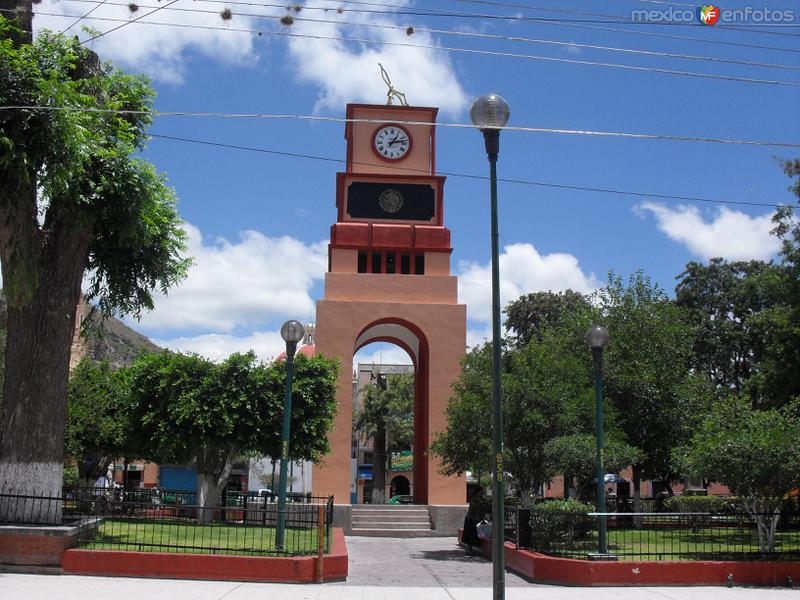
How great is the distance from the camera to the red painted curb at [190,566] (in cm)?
1309

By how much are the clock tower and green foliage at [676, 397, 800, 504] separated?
13.3 m

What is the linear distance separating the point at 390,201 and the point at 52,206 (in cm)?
1716

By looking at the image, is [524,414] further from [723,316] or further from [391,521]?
[723,316]

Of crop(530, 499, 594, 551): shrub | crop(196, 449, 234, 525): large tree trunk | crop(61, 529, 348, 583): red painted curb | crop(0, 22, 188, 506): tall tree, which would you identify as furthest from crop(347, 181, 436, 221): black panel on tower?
crop(61, 529, 348, 583): red painted curb

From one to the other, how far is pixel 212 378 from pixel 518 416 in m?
9.69

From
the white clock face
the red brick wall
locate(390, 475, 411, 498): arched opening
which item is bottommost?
the red brick wall

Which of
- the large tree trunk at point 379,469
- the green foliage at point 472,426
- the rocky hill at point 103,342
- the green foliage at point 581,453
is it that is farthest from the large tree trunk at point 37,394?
the large tree trunk at point 379,469

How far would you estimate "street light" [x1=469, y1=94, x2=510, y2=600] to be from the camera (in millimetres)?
8586

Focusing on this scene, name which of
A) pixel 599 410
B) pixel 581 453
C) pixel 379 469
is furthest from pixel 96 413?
pixel 379 469

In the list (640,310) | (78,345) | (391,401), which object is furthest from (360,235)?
(78,345)

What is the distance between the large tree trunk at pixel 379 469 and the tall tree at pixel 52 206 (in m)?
35.2

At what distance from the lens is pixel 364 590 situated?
13102 mm

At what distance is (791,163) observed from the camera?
80.9 ft

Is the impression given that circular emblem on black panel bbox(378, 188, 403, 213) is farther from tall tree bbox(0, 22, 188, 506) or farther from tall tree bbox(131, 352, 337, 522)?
tall tree bbox(0, 22, 188, 506)
